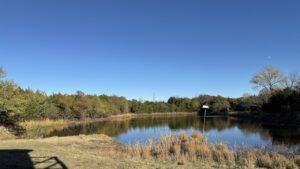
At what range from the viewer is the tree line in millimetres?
30234

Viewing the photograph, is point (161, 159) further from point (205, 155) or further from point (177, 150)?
point (205, 155)

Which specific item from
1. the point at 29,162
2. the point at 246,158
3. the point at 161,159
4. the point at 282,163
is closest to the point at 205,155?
the point at 246,158

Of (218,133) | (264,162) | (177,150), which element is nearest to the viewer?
(264,162)

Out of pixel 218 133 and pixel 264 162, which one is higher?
pixel 264 162

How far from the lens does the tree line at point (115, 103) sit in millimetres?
30234

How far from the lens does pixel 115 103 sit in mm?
97375

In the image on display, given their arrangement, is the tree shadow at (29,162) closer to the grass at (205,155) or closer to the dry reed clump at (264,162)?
the grass at (205,155)

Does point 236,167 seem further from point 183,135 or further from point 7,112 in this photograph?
point 7,112

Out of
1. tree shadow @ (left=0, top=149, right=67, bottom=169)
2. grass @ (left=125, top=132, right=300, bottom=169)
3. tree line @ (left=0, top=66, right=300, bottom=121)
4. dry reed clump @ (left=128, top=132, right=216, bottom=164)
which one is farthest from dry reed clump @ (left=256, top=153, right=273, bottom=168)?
tree line @ (left=0, top=66, right=300, bottom=121)

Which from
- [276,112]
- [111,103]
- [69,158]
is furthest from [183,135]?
[111,103]

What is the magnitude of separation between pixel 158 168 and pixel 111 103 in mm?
85624

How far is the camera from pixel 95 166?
10.1 m

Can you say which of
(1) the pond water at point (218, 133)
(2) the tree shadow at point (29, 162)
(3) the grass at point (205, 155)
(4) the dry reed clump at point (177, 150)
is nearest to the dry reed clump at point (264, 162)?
(3) the grass at point (205, 155)

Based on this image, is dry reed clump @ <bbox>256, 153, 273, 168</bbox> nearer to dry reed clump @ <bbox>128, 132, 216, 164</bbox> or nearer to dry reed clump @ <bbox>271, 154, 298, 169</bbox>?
dry reed clump @ <bbox>271, 154, 298, 169</bbox>
